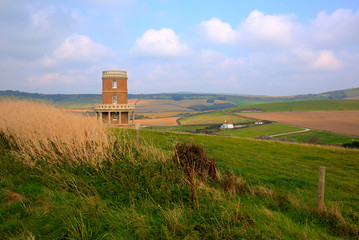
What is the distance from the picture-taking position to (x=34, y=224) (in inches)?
173

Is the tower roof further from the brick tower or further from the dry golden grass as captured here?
the dry golden grass

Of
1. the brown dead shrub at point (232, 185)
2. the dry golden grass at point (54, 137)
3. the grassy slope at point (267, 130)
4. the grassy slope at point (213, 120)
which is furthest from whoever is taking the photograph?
the grassy slope at point (213, 120)

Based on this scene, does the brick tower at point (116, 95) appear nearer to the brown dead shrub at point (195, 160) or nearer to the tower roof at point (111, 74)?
the tower roof at point (111, 74)

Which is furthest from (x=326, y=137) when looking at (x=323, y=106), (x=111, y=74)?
(x=323, y=106)

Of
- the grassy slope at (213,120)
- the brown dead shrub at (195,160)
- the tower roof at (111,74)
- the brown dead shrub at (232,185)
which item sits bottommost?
the grassy slope at (213,120)

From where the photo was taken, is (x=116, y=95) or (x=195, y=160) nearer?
(x=195, y=160)

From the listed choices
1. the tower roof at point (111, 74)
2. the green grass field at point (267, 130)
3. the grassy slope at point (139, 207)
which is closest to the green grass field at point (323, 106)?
the green grass field at point (267, 130)

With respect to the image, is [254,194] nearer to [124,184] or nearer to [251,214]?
[251,214]

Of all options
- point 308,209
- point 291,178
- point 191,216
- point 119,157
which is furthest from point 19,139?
point 291,178

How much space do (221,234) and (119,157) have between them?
4.37 meters

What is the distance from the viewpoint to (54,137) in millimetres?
8180

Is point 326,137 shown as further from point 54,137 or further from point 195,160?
point 54,137

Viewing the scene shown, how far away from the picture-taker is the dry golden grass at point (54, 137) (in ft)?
24.5

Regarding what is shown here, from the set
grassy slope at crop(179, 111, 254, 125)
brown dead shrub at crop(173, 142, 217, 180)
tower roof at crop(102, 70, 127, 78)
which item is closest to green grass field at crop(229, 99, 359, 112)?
grassy slope at crop(179, 111, 254, 125)
